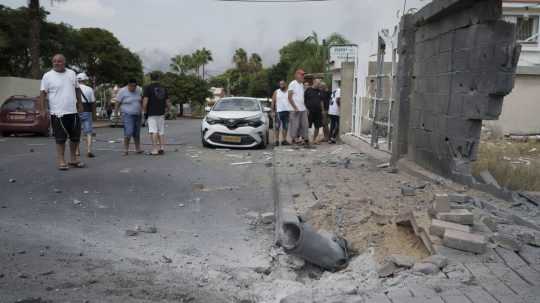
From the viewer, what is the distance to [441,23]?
6.96 m

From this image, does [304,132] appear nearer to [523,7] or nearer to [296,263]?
[296,263]

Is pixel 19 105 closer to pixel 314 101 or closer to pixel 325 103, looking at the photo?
pixel 314 101

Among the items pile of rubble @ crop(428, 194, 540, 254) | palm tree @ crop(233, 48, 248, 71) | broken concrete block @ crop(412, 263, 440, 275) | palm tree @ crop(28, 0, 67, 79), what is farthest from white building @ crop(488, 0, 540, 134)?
palm tree @ crop(233, 48, 248, 71)

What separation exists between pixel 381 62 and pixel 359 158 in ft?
7.26

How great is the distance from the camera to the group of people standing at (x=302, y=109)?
12578 millimetres

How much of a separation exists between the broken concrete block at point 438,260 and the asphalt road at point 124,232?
1380mm

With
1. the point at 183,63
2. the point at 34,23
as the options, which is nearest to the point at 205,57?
the point at 183,63

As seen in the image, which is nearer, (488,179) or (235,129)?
(488,179)

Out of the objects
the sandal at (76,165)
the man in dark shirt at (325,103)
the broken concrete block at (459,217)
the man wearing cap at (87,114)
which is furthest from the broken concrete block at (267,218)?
the man in dark shirt at (325,103)

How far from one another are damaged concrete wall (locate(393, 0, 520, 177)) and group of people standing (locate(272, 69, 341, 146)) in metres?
4.45

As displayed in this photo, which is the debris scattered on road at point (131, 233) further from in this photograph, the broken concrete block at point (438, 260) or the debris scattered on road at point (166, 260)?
the broken concrete block at point (438, 260)

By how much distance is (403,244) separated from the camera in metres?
4.16

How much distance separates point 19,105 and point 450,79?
14.4 m

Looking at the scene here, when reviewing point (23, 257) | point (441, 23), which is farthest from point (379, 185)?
point (23, 257)
